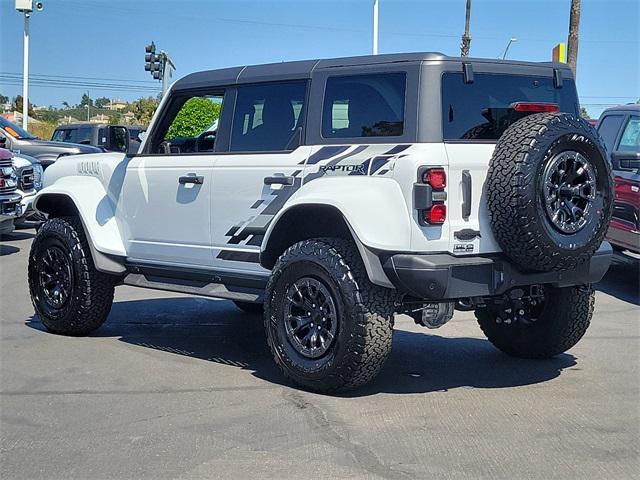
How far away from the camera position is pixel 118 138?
7426 millimetres

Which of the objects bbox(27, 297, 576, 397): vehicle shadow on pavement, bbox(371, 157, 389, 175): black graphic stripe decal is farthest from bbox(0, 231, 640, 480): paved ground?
bbox(371, 157, 389, 175): black graphic stripe decal

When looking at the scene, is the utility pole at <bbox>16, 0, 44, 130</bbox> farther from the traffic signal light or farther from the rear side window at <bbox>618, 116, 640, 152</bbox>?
the rear side window at <bbox>618, 116, 640, 152</bbox>

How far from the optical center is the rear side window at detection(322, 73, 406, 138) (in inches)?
222

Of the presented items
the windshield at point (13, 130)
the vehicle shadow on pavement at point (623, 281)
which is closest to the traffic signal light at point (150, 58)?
the windshield at point (13, 130)

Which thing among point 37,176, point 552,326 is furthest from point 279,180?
point 37,176

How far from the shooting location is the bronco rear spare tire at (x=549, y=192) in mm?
5258

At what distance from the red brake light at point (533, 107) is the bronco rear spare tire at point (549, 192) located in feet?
0.28

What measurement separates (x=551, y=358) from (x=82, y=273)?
384 centimetres

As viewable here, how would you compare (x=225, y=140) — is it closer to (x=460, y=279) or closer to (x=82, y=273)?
(x=82, y=273)

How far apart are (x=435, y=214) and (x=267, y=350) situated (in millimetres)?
2442

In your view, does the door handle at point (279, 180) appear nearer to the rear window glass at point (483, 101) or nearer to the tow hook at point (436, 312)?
the rear window glass at point (483, 101)

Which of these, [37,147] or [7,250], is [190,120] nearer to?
[7,250]

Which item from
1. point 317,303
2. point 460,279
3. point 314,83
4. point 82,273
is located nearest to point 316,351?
point 317,303

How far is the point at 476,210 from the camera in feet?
17.9
